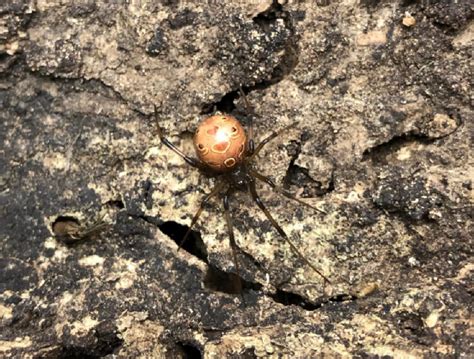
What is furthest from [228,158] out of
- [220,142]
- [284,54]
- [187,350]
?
[187,350]

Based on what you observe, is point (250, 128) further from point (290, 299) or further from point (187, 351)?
point (187, 351)

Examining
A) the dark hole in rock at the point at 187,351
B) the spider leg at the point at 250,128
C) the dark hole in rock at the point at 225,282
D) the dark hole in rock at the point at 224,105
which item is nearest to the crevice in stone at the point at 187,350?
the dark hole in rock at the point at 187,351

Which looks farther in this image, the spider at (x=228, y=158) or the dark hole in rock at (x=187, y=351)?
the spider at (x=228, y=158)

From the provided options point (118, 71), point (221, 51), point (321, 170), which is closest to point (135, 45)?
point (118, 71)

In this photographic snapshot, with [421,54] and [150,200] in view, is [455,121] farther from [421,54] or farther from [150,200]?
[150,200]

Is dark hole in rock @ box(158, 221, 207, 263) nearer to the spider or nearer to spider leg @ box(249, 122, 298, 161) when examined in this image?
the spider

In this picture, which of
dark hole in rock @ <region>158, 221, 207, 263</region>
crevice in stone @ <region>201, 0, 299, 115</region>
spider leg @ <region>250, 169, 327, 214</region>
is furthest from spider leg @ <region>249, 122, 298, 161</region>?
dark hole in rock @ <region>158, 221, 207, 263</region>

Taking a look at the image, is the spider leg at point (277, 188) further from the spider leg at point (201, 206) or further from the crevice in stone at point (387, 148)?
the crevice in stone at point (387, 148)
